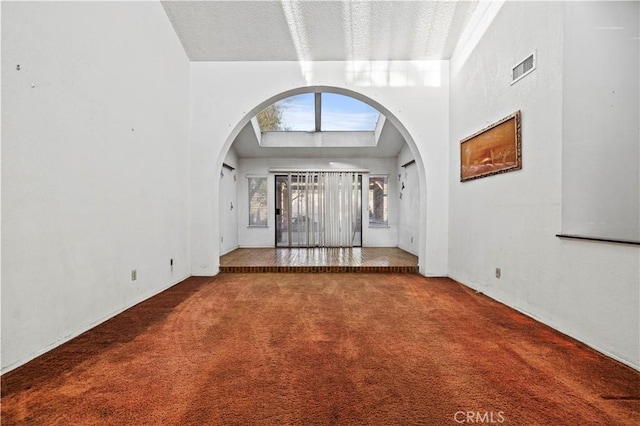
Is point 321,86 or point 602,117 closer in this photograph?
point 602,117

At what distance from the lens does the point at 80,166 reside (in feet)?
8.07

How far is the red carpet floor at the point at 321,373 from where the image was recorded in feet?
4.87

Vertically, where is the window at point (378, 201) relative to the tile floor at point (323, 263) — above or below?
above

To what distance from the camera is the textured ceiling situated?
3824 mm

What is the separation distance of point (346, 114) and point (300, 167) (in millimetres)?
1832

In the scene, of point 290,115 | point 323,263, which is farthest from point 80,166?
point 290,115

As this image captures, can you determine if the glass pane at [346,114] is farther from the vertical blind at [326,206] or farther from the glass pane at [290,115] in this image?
the vertical blind at [326,206]

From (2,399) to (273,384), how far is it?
53.7 inches

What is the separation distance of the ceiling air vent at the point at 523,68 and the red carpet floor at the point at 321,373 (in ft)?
7.41

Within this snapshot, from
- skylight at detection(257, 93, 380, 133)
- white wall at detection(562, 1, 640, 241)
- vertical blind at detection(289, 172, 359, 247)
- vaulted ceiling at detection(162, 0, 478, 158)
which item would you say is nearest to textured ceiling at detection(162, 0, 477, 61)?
vaulted ceiling at detection(162, 0, 478, 158)

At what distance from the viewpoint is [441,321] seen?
275 centimetres

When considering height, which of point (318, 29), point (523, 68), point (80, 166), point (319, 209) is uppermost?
point (318, 29)

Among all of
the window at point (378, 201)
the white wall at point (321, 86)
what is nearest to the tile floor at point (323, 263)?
the white wall at point (321, 86)

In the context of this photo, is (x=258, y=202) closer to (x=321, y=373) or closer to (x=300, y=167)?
(x=300, y=167)
